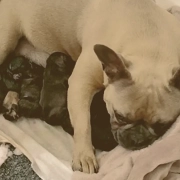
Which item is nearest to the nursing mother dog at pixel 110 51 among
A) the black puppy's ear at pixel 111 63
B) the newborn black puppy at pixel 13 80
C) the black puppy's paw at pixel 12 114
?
the black puppy's ear at pixel 111 63

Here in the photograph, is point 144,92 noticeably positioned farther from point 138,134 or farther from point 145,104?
point 138,134

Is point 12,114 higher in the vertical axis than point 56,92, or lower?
lower

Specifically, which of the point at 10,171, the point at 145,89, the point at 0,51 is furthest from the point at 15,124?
the point at 145,89

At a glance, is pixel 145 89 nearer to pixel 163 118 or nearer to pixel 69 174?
pixel 163 118

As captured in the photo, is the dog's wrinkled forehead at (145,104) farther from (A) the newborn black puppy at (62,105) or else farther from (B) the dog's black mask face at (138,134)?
(A) the newborn black puppy at (62,105)

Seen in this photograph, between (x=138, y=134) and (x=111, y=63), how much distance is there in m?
0.32

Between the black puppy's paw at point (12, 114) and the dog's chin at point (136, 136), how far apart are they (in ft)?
2.08

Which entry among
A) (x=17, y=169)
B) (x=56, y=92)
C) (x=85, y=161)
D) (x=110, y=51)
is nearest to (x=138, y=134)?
(x=85, y=161)

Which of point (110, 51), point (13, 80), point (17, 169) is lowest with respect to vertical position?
point (17, 169)

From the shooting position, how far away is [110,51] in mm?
1827

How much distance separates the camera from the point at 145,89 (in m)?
1.92

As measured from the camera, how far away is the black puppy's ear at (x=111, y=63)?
184 cm

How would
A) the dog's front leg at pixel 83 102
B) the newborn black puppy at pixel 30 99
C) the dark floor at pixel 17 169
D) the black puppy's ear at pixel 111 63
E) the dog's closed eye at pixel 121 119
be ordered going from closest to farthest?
the black puppy's ear at pixel 111 63 → the dog's closed eye at pixel 121 119 → the dog's front leg at pixel 83 102 → the dark floor at pixel 17 169 → the newborn black puppy at pixel 30 99

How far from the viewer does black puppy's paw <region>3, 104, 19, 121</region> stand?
242 cm
